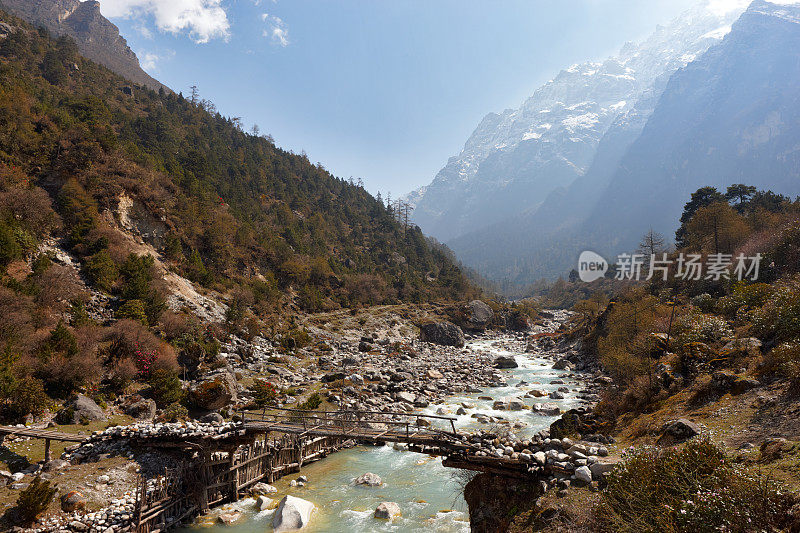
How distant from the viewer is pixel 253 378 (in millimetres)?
29297

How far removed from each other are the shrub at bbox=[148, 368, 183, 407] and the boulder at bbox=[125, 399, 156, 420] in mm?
914

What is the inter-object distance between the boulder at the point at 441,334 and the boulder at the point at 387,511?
155 feet

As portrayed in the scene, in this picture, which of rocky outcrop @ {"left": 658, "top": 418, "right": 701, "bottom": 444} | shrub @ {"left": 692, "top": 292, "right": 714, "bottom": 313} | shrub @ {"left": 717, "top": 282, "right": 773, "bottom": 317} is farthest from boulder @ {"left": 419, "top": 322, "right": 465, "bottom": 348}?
rocky outcrop @ {"left": 658, "top": 418, "right": 701, "bottom": 444}

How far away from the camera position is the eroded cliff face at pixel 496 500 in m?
10.5

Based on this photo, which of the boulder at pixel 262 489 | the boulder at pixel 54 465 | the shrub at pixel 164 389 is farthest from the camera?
the shrub at pixel 164 389

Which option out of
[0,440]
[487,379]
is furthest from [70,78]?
[487,379]

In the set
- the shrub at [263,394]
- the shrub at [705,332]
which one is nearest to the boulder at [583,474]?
the shrub at [705,332]

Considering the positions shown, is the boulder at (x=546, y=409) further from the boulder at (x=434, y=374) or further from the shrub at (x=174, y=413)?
the shrub at (x=174, y=413)

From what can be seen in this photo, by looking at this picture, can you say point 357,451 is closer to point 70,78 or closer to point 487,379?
point 487,379

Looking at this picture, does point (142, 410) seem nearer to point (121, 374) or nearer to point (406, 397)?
point (121, 374)

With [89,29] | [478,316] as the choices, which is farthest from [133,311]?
[89,29]

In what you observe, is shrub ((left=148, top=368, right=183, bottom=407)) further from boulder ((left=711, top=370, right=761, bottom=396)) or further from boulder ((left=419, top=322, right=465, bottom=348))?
boulder ((left=419, top=322, right=465, bottom=348))

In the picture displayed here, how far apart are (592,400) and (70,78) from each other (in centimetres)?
9727

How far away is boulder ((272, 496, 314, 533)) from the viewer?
45.7 ft
